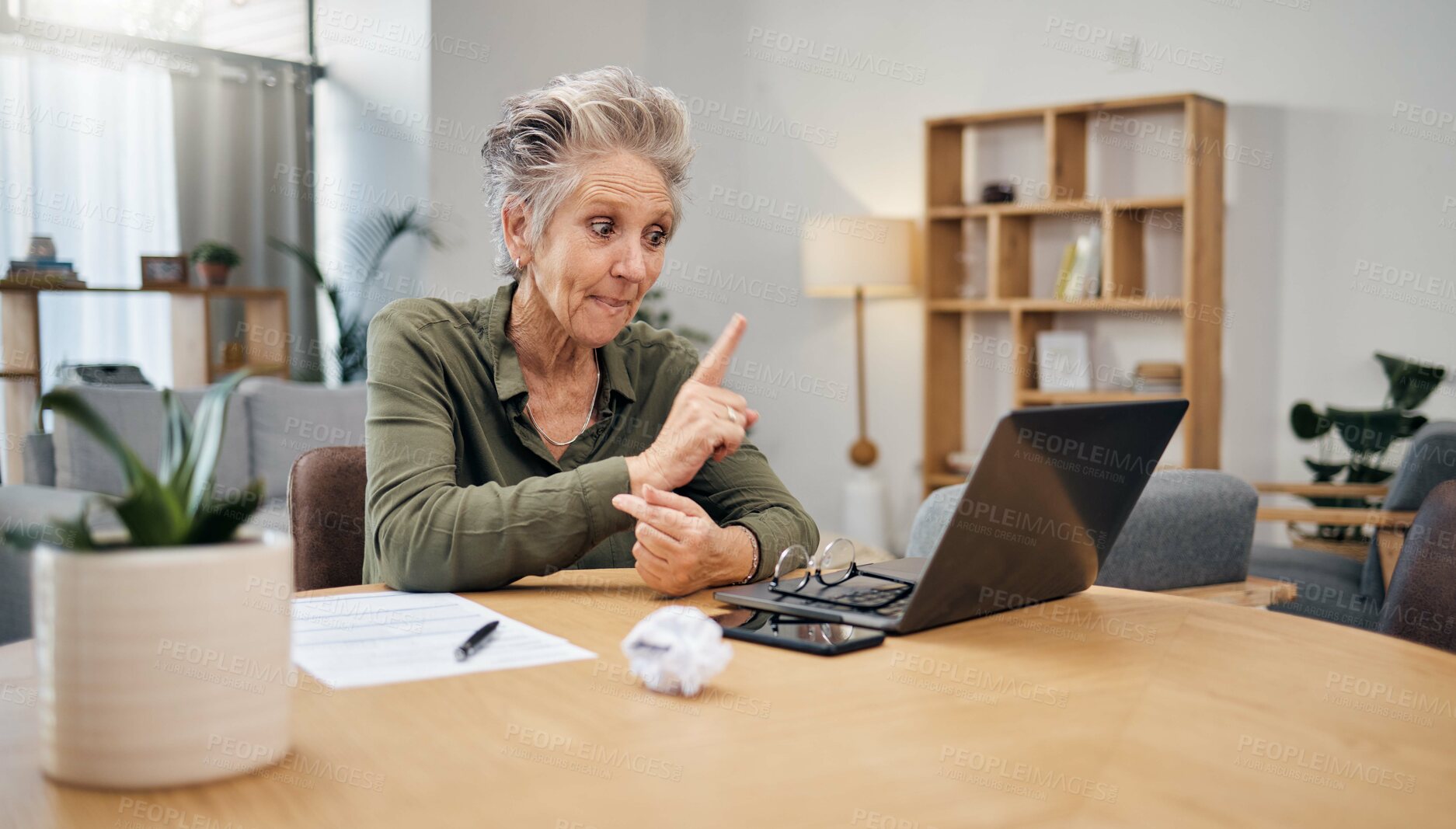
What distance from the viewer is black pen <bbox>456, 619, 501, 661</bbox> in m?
1.01

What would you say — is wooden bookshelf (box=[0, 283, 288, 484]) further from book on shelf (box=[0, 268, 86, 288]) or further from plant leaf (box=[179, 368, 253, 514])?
plant leaf (box=[179, 368, 253, 514])

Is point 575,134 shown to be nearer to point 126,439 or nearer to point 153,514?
point 153,514

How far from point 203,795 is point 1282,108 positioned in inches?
200

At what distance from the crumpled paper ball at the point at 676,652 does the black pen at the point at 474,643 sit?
0.17 m

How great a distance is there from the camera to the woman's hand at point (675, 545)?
4.28 feet

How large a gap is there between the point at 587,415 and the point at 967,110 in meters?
4.31

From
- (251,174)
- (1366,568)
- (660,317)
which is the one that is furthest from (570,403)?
(251,174)

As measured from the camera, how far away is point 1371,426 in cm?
442

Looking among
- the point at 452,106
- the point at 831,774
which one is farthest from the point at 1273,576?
the point at 452,106

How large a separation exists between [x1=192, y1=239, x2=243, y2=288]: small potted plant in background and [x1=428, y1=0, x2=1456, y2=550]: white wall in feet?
2.88

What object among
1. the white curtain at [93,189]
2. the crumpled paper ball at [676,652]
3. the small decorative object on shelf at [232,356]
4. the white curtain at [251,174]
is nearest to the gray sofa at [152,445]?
the small decorative object on shelf at [232,356]

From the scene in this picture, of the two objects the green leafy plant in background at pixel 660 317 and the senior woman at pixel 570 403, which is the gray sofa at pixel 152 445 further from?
the senior woman at pixel 570 403

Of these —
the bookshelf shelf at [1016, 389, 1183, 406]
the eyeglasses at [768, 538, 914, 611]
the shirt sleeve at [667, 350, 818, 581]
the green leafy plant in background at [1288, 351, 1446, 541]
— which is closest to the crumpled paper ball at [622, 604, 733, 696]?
the eyeglasses at [768, 538, 914, 611]

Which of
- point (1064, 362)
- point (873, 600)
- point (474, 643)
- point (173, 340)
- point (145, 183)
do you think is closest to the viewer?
point (474, 643)
